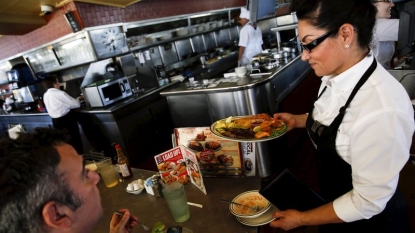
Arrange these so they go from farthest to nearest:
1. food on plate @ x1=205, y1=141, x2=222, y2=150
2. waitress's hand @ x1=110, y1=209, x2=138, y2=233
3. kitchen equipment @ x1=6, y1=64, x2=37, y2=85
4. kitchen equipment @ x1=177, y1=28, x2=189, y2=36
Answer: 1. kitchen equipment @ x1=177, y1=28, x2=189, y2=36
2. kitchen equipment @ x1=6, y1=64, x2=37, y2=85
3. food on plate @ x1=205, y1=141, x2=222, y2=150
4. waitress's hand @ x1=110, y1=209, x2=138, y2=233

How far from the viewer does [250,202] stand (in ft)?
4.15

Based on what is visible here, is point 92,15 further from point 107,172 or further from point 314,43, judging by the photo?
point 314,43

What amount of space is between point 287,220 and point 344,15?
894 mm

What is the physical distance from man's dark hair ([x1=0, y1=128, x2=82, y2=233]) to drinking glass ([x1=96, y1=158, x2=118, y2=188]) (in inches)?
→ 32.2

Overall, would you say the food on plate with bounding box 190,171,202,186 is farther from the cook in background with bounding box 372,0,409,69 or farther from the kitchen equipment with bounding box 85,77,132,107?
the kitchen equipment with bounding box 85,77,132,107

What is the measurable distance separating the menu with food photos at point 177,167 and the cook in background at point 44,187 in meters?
0.53

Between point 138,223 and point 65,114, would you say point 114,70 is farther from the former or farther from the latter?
point 138,223

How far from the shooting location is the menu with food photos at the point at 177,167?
4.85 feet

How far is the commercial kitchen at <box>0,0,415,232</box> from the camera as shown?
135 inches

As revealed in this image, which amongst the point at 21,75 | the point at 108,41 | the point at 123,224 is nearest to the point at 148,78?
the point at 108,41

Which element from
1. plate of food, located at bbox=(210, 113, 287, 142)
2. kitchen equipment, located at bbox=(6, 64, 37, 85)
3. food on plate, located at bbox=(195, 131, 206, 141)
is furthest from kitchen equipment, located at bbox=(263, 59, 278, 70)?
kitchen equipment, located at bbox=(6, 64, 37, 85)

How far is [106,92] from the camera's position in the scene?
4285 millimetres

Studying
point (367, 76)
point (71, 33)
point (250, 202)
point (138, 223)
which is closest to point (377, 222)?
point (250, 202)

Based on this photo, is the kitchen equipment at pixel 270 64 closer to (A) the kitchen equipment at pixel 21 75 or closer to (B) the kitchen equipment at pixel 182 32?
(B) the kitchen equipment at pixel 182 32
